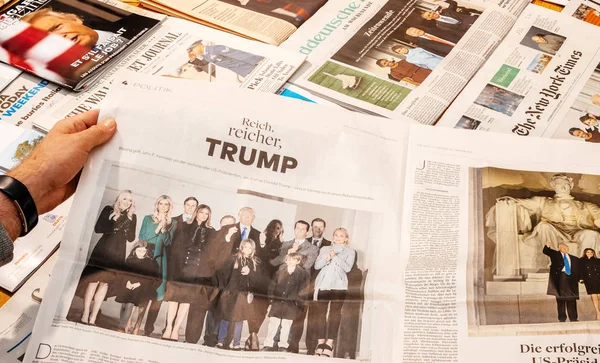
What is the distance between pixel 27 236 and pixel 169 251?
18 centimetres

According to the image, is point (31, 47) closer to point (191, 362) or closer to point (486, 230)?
point (191, 362)

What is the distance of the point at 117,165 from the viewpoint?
2.13ft

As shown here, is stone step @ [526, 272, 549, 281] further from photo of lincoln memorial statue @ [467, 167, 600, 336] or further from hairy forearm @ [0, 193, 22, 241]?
hairy forearm @ [0, 193, 22, 241]

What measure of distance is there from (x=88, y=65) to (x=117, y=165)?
262 millimetres

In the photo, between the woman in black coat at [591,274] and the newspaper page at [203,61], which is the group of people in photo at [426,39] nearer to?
the newspaper page at [203,61]

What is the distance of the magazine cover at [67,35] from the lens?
0.84 m

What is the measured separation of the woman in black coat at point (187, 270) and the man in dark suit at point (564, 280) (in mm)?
358

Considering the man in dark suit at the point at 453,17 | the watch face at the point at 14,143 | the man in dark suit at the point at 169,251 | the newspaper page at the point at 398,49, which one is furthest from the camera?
the man in dark suit at the point at 453,17

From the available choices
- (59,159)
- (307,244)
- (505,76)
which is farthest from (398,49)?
(59,159)

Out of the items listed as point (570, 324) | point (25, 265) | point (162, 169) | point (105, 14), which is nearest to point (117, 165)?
point (162, 169)

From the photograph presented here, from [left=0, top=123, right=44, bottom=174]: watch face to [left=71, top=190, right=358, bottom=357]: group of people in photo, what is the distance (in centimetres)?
19

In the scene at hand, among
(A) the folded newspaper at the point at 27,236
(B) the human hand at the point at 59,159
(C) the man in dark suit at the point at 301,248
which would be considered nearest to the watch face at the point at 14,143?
(A) the folded newspaper at the point at 27,236

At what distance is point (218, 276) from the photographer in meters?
0.63

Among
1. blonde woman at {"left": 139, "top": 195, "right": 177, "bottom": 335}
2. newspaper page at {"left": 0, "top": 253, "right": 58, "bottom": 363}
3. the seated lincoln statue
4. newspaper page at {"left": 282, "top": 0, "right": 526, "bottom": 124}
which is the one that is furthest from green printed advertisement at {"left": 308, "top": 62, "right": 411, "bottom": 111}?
newspaper page at {"left": 0, "top": 253, "right": 58, "bottom": 363}
